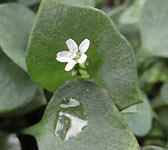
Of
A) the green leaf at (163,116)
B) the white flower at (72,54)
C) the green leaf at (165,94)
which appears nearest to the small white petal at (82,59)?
the white flower at (72,54)

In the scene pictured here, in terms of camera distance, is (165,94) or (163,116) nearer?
(165,94)

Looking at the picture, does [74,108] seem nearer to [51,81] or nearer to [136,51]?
[51,81]

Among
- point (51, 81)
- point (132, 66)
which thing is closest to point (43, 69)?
point (51, 81)

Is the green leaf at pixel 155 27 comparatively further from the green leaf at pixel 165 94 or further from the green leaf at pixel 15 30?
the green leaf at pixel 15 30

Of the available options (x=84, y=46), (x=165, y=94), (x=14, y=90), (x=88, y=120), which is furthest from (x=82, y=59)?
(x=165, y=94)

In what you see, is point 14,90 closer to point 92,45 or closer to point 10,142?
point 10,142

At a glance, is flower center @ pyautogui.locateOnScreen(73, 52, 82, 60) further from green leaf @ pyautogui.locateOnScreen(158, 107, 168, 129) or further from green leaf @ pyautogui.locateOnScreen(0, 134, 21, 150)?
green leaf @ pyautogui.locateOnScreen(158, 107, 168, 129)
